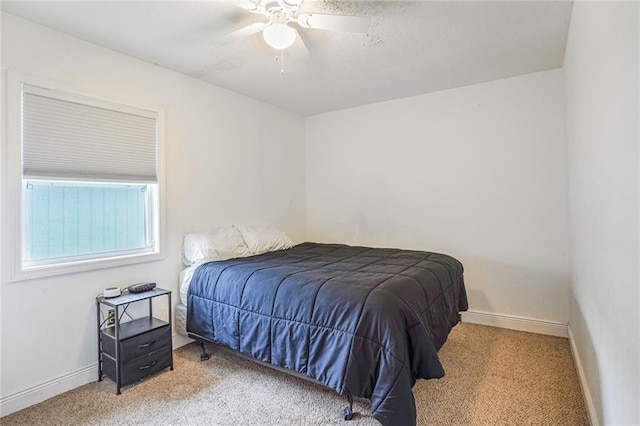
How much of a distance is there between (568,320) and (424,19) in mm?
2865

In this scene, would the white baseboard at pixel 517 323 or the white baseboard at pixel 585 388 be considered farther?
the white baseboard at pixel 517 323

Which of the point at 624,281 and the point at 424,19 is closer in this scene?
the point at 624,281

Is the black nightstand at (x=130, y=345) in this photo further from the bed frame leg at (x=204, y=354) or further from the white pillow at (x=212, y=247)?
the white pillow at (x=212, y=247)

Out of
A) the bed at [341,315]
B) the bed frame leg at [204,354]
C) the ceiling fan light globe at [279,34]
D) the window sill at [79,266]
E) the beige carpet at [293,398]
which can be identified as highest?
the ceiling fan light globe at [279,34]

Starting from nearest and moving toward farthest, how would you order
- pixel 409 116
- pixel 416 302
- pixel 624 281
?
pixel 624 281 < pixel 416 302 < pixel 409 116

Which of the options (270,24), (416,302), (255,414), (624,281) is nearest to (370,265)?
(416,302)

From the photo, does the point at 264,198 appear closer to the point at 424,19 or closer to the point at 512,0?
the point at 424,19

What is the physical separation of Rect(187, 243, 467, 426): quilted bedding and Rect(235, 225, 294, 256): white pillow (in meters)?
0.42

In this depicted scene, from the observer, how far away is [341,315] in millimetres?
1860

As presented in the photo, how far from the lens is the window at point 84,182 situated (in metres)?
2.21

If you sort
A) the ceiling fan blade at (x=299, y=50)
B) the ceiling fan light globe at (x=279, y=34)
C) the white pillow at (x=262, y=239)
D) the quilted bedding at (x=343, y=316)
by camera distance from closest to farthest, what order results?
the quilted bedding at (x=343, y=316) → the ceiling fan light globe at (x=279, y=34) → the ceiling fan blade at (x=299, y=50) → the white pillow at (x=262, y=239)

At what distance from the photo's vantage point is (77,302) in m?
2.36

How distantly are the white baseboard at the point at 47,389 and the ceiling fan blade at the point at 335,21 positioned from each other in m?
2.77

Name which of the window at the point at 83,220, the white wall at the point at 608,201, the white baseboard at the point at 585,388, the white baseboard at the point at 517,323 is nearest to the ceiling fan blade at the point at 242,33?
the window at the point at 83,220
